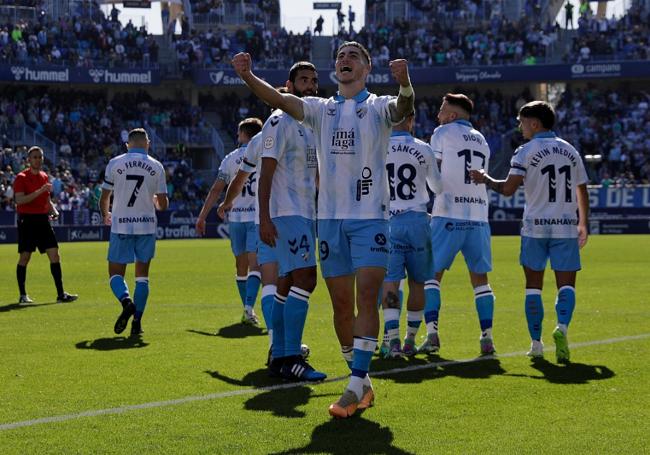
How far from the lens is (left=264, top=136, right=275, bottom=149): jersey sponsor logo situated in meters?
8.28

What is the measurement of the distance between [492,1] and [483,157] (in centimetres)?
5024

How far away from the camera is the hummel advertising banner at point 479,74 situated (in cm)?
5203

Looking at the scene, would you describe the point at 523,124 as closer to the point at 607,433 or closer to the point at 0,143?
the point at 607,433

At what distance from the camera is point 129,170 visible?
12.1m

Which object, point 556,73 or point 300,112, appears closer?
point 300,112

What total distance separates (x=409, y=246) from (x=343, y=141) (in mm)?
2742

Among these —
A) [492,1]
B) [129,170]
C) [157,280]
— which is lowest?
[157,280]

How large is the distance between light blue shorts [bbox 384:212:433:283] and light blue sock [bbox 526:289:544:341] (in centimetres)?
95

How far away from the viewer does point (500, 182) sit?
30.7 feet

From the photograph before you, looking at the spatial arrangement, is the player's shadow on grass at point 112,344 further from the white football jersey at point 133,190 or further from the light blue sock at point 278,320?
the light blue sock at point 278,320

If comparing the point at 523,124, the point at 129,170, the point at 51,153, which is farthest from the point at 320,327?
the point at 51,153

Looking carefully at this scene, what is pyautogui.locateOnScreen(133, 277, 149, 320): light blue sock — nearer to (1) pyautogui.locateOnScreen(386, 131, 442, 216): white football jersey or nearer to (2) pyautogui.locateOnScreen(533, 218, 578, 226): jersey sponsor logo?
(1) pyautogui.locateOnScreen(386, 131, 442, 216): white football jersey

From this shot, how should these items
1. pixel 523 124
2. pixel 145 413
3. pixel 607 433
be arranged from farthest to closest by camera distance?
pixel 523 124 < pixel 145 413 < pixel 607 433

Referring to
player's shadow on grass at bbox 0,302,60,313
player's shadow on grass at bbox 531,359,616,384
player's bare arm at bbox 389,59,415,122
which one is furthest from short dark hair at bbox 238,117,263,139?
player's shadow on grass at bbox 0,302,60,313
